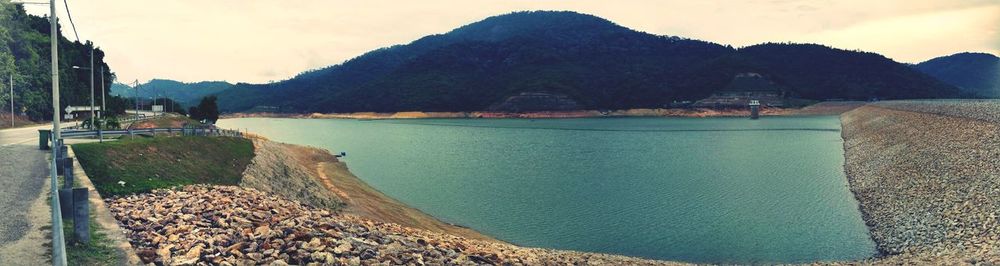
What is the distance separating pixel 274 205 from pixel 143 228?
6222mm

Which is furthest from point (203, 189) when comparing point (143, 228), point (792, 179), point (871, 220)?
point (792, 179)

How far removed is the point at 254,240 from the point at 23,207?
7.47m

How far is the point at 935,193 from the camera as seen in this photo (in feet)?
115

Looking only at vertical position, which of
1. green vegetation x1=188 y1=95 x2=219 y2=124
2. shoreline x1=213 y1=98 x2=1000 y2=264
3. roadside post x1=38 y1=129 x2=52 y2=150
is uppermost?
green vegetation x1=188 y1=95 x2=219 y2=124

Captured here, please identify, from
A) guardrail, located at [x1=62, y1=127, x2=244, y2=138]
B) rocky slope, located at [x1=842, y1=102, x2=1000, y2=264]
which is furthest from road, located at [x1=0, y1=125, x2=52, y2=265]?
rocky slope, located at [x1=842, y1=102, x2=1000, y2=264]

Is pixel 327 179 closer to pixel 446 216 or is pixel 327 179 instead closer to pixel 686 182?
pixel 446 216

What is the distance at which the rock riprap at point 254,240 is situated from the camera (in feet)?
46.7

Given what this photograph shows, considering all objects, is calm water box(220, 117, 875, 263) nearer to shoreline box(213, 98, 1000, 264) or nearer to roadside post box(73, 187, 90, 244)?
shoreline box(213, 98, 1000, 264)

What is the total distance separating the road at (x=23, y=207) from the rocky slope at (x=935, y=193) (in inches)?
1146

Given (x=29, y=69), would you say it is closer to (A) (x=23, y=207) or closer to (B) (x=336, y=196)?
(B) (x=336, y=196)

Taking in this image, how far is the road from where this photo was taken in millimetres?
12383

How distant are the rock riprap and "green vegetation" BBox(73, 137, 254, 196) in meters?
1.83

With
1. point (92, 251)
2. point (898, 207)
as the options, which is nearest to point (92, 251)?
point (92, 251)

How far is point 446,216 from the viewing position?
35.9m
